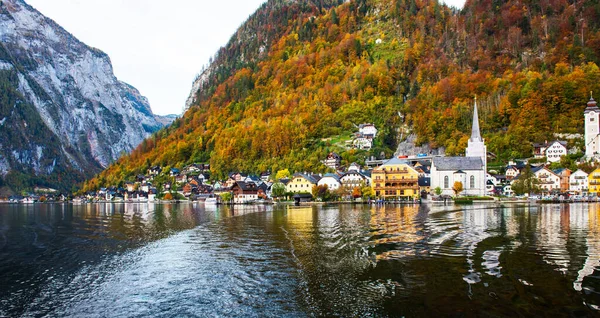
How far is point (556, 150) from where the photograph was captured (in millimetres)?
82625

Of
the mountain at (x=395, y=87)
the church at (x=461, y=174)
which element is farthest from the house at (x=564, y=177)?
the church at (x=461, y=174)

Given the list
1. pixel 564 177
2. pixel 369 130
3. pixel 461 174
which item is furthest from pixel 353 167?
pixel 564 177

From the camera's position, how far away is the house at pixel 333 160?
100713mm

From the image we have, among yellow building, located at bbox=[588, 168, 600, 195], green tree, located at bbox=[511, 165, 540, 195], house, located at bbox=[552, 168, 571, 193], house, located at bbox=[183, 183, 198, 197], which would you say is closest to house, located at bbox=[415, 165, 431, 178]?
green tree, located at bbox=[511, 165, 540, 195]

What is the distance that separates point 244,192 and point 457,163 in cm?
4296

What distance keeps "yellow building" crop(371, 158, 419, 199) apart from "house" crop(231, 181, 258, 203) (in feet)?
86.2

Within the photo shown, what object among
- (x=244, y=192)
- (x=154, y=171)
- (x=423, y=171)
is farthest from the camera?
(x=154, y=171)

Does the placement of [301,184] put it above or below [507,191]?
above

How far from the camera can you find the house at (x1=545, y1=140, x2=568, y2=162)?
269 ft

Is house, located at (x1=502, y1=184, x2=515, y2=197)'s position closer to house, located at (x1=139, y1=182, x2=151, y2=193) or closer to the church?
the church

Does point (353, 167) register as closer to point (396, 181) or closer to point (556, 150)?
point (396, 181)

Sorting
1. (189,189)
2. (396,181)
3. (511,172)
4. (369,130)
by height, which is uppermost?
(369,130)

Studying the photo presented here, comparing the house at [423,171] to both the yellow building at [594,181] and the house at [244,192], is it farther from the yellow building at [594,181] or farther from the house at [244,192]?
the house at [244,192]

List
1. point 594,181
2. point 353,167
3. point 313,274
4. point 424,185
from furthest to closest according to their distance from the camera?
1. point 353,167
2. point 424,185
3. point 594,181
4. point 313,274
